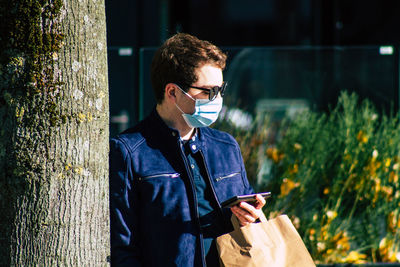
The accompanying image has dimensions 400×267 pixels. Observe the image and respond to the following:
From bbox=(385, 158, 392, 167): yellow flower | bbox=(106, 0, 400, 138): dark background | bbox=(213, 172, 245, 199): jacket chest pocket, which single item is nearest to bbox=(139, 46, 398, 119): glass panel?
bbox=(106, 0, 400, 138): dark background

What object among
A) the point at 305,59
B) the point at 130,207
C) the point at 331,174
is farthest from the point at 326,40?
the point at 130,207

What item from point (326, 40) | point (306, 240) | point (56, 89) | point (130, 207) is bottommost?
point (306, 240)

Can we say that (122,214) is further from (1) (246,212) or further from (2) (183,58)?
(2) (183,58)

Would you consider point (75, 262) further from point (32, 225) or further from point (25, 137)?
point (25, 137)

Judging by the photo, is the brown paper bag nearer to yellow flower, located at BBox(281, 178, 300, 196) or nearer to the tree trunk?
the tree trunk

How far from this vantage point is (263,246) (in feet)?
6.41

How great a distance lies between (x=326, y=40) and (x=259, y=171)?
3.17 meters

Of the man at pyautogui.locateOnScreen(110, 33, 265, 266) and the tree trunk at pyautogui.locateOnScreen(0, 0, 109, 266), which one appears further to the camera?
the man at pyautogui.locateOnScreen(110, 33, 265, 266)

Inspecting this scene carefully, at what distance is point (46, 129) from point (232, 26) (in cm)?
747

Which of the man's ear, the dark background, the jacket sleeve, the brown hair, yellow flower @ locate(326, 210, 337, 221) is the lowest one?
yellow flower @ locate(326, 210, 337, 221)

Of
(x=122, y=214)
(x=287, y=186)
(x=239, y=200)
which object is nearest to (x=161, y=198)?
(x=122, y=214)

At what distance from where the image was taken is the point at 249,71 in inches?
196

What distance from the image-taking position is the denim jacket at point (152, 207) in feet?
6.48

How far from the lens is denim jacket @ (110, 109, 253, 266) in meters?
1.97
